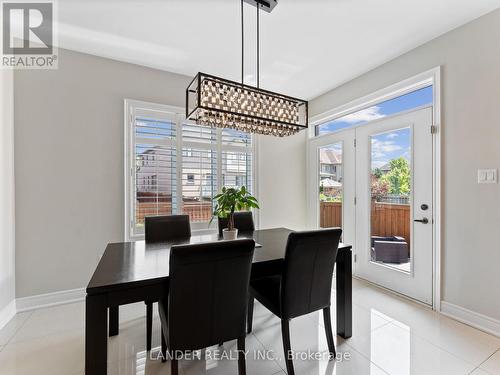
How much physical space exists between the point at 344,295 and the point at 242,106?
68.8 inches

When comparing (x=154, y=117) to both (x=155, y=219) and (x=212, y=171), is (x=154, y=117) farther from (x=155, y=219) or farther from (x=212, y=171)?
(x=155, y=219)

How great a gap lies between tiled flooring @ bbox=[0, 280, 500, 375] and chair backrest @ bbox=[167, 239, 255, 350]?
51 cm

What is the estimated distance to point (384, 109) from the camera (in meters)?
3.02

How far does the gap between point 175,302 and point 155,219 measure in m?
1.32

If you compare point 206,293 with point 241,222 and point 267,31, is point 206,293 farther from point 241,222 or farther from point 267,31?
point 267,31

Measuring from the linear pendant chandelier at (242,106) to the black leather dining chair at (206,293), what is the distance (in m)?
1.04

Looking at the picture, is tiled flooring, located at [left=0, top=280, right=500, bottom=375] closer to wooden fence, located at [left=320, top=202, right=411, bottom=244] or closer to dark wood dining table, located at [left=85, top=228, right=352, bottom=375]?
dark wood dining table, located at [left=85, top=228, right=352, bottom=375]

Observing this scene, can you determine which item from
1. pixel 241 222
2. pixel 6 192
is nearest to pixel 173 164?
pixel 241 222

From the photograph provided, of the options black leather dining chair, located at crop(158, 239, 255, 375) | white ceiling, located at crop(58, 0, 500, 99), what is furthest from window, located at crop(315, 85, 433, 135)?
black leather dining chair, located at crop(158, 239, 255, 375)

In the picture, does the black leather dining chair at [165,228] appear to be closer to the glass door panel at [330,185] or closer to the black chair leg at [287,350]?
the black chair leg at [287,350]

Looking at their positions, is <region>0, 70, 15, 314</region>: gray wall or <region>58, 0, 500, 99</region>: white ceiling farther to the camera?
<region>0, 70, 15, 314</region>: gray wall

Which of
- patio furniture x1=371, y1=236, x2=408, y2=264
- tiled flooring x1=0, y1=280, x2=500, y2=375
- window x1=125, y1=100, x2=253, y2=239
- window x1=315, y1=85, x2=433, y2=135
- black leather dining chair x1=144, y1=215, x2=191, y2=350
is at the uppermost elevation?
window x1=315, y1=85, x2=433, y2=135

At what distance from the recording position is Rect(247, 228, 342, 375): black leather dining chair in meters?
1.57

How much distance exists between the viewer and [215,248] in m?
1.29
